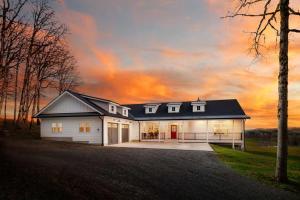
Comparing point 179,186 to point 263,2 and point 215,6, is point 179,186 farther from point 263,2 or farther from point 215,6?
point 215,6

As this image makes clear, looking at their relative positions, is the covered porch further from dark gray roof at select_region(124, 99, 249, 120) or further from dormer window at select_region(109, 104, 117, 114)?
dormer window at select_region(109, 104, 117, 114)

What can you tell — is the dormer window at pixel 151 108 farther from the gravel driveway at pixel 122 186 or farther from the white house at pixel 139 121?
the gravel driveway at pixel 122 186

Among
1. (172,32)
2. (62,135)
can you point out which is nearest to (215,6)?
(172,32)

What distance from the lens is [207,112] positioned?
3538 cm

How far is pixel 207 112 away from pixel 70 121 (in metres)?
18.3

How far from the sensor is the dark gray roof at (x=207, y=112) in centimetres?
3344

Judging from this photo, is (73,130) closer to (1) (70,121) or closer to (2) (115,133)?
(1) (70,121)

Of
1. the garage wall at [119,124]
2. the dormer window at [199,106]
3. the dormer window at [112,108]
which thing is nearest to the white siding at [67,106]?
the garage wall at [119,124]

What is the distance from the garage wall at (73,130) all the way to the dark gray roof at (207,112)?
10645mm

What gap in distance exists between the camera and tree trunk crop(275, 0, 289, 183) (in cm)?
1045

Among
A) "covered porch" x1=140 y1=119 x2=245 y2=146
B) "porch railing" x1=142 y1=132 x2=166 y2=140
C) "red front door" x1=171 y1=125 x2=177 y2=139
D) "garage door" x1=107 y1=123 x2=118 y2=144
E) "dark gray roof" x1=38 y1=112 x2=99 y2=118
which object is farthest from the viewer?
"porch railing" x1=142 y1=132 x2=166 y2=140

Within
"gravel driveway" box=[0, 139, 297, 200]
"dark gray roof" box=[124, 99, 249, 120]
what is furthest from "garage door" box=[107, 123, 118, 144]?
"gravel driveway" box=[0, 139, 297, 200]

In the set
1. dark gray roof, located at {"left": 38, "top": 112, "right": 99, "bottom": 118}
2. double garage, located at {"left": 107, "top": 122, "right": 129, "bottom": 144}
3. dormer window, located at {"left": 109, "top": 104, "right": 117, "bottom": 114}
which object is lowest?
double garage, located at {"left": 107, "top": 122, "right": 129, "bottom": 144}

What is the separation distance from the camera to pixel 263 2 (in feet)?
37.8
